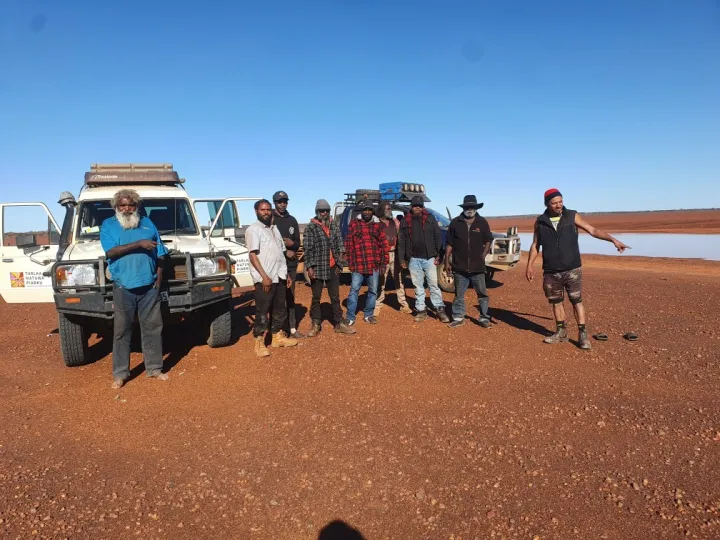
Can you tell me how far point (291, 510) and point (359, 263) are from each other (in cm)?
462

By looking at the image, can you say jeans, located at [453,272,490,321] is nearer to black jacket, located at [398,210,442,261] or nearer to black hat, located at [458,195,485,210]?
Result: black jacket, located at [398,210,442,261]

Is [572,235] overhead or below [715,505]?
overhead

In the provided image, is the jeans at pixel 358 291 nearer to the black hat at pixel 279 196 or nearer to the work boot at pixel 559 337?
the black hat at pixel 279 196

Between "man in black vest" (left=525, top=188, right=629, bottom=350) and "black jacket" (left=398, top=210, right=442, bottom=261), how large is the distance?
1796 mm

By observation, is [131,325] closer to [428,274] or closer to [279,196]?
[279,196]

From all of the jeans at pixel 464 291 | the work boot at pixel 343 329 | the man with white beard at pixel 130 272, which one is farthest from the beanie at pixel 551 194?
the man with white beard at pixel 130 272

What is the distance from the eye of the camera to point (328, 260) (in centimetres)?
675

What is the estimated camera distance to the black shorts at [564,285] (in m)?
5.98

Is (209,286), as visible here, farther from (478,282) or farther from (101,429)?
(478,282)

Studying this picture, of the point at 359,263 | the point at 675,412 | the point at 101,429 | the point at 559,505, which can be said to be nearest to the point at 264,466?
the point at 101,429

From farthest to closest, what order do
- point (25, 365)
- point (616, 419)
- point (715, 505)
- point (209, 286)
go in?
1. point (25, 365)
2. point (209, 286)
3. point (616, 419)
4. point (715, 505)

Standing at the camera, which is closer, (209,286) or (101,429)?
(101,429)

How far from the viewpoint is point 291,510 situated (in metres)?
2.90

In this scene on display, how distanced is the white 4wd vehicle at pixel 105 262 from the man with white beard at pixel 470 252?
312cm
